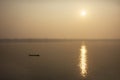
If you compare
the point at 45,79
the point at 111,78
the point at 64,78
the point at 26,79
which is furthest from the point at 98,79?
the point at 26,79

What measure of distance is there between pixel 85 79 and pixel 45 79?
278 inches

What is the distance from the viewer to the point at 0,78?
3784cm

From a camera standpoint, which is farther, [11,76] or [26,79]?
[11,76]

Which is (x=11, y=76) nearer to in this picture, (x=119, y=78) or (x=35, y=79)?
(x=35, y=79)

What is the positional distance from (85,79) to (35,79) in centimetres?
875

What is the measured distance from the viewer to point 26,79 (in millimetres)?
Result: 37344

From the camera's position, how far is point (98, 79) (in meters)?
39.3

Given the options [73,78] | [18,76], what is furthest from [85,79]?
[18,76]

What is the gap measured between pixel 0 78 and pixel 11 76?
2682 mm

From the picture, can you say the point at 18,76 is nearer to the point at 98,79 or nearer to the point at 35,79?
the point at 35,79

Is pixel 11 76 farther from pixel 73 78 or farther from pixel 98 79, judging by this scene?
pixel 98 79

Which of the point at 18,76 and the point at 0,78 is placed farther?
the point at 18,76

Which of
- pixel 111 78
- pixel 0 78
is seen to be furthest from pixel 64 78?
pixel 0 78

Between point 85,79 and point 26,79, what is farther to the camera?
point 85,79
